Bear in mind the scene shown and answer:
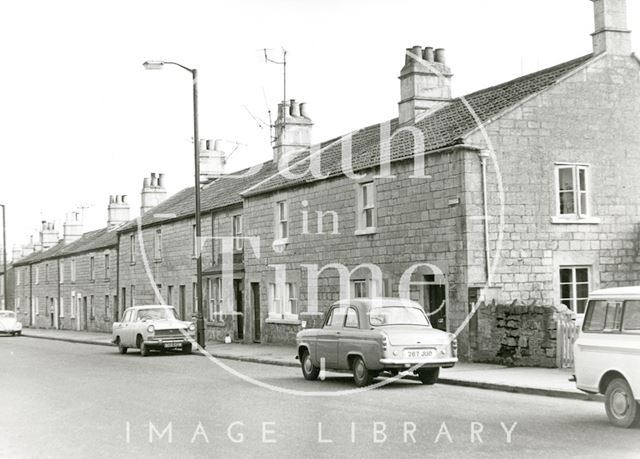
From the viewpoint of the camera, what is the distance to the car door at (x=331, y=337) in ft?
49.2

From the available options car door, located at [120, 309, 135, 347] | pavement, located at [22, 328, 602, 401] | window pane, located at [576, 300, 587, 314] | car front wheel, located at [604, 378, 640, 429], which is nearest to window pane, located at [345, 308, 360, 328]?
pavement, located at [22, 328, 602, 401]

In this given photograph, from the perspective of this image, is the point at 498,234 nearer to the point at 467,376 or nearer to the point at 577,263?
the point at 577,263

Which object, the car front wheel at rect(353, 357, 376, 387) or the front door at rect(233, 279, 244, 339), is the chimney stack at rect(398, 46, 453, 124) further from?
the car front wheel at rect(353, 357, 376, 387)

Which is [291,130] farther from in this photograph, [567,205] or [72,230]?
[72,230]

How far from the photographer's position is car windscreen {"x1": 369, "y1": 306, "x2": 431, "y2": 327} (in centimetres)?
1453

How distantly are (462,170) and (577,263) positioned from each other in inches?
147

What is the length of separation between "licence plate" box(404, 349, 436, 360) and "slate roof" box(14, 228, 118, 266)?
32.2 meters

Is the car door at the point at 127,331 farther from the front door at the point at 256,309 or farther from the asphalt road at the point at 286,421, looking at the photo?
the asphalt road at the point at 286,421

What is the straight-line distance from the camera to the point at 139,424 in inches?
408

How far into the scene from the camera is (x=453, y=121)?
21125 millimetres

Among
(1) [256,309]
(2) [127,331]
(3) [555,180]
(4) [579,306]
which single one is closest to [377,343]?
(4) [579,306]

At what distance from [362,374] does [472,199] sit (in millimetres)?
6226

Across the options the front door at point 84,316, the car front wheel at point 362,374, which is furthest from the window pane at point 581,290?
the front door at point 84,316

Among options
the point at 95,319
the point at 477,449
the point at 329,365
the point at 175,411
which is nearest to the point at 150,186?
the point at 95,319
